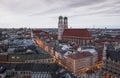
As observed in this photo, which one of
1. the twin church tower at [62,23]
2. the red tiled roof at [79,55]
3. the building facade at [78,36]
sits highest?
the twin church tower at [62,23]

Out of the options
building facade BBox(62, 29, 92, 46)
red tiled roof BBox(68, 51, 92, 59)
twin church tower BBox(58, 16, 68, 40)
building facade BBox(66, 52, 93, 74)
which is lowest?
building facade BBox(66, 52, 93, 74)

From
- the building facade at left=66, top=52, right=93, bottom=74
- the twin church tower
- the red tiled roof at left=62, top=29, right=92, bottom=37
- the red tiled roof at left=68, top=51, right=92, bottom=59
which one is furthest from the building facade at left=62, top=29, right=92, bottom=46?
the building facade at left=66, top=52, right=93, bottom=74

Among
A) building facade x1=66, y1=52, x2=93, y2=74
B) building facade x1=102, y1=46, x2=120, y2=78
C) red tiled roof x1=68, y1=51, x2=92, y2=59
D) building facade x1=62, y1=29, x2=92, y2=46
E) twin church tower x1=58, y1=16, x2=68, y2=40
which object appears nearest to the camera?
building facade x1=102, y1=46, x2=120, y2=78

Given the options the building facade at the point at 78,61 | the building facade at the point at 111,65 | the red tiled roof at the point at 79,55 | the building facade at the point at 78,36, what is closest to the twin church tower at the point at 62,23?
the building facade at the point at 78,36

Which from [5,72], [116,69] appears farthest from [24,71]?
[116,69]

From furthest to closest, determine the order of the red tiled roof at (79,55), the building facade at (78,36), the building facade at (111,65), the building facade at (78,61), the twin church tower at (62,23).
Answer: the building facade at (78,36) < the twin church tower at (62,23) < the red tiled roof at (79,55) < the building facade at (78,61) < the building facade at (111,65)

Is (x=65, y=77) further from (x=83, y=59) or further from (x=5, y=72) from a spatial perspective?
(x=83, y=59)

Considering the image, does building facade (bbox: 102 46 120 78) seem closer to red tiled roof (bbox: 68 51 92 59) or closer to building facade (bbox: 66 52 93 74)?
building facade (bbox: 66 52 93 74)

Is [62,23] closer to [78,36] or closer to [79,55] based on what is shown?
[78,36]

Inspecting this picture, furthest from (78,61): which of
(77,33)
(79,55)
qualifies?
(77,33)

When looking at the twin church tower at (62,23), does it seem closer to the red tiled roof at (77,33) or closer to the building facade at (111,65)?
the red tiled roof at (77,33)

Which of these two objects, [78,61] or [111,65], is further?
[78,61]
